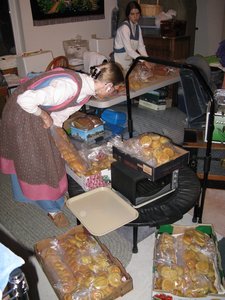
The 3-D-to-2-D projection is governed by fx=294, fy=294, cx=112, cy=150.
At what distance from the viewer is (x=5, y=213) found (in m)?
2.20

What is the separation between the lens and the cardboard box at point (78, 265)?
1439 millimetres

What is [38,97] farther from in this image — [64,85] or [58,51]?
[58,51]

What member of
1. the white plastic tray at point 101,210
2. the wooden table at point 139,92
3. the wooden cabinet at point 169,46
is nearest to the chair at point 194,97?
the wooden table at point 139,92

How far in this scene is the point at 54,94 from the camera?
1.46m

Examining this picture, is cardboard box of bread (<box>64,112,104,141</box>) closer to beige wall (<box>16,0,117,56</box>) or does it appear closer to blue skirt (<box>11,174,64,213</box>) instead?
blue skirt (<box>11,174,64,213</box>)

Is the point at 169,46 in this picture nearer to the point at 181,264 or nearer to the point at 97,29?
the point at 97,29

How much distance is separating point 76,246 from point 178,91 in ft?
9.36

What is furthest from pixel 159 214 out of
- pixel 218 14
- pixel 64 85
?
pixel 218 14

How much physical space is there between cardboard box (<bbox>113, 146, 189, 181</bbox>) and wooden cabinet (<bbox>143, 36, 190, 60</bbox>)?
3054mm

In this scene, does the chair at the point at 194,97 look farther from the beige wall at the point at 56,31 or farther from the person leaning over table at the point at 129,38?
the beige wall at the point at 56,31

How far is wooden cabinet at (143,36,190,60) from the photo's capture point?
165 inches

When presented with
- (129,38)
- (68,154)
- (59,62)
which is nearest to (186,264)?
(68,154)

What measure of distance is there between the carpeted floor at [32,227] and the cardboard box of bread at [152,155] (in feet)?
2.15

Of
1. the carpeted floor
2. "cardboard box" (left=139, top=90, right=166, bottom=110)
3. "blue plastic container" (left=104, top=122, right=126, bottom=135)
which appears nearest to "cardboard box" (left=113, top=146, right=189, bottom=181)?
the carpeted floor
